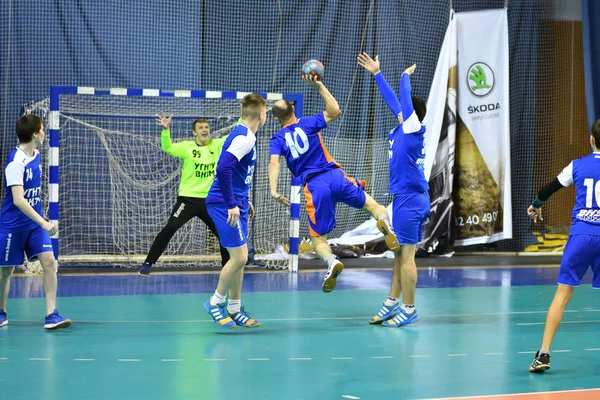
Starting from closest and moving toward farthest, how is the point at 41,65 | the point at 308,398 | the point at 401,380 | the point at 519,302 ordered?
the point at 308,398
the point at 401,380
the point at 519,302
the point at 41,65

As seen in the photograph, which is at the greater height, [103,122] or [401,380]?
[103,122]

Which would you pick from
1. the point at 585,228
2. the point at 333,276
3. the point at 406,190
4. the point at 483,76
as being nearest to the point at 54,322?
the point at 333,276

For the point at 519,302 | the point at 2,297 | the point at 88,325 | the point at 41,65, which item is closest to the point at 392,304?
the point at 519,302

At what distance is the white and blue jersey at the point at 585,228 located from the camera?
5.97 metres

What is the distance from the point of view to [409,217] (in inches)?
310

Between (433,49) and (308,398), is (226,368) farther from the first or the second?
(433,49)

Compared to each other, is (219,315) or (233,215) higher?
(233,215)

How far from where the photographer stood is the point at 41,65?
44.8 ft

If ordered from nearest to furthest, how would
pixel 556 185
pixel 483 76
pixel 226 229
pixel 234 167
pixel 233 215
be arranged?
pixel 556 185, pixel 233 215, pixel 234 167, pixel 226 229, pixel 483 76

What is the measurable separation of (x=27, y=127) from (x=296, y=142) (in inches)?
97.7

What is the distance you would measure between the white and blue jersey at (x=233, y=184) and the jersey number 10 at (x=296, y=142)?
0.68 meters

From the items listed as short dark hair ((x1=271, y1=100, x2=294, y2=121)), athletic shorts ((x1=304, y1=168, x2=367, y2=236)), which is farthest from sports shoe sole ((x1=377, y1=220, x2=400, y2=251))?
short dark hair ((x1=271, y1=100, x2=294, y2=121))

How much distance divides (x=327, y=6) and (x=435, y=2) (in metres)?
2.19

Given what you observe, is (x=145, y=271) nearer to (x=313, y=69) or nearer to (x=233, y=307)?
(x=233, y=307)
